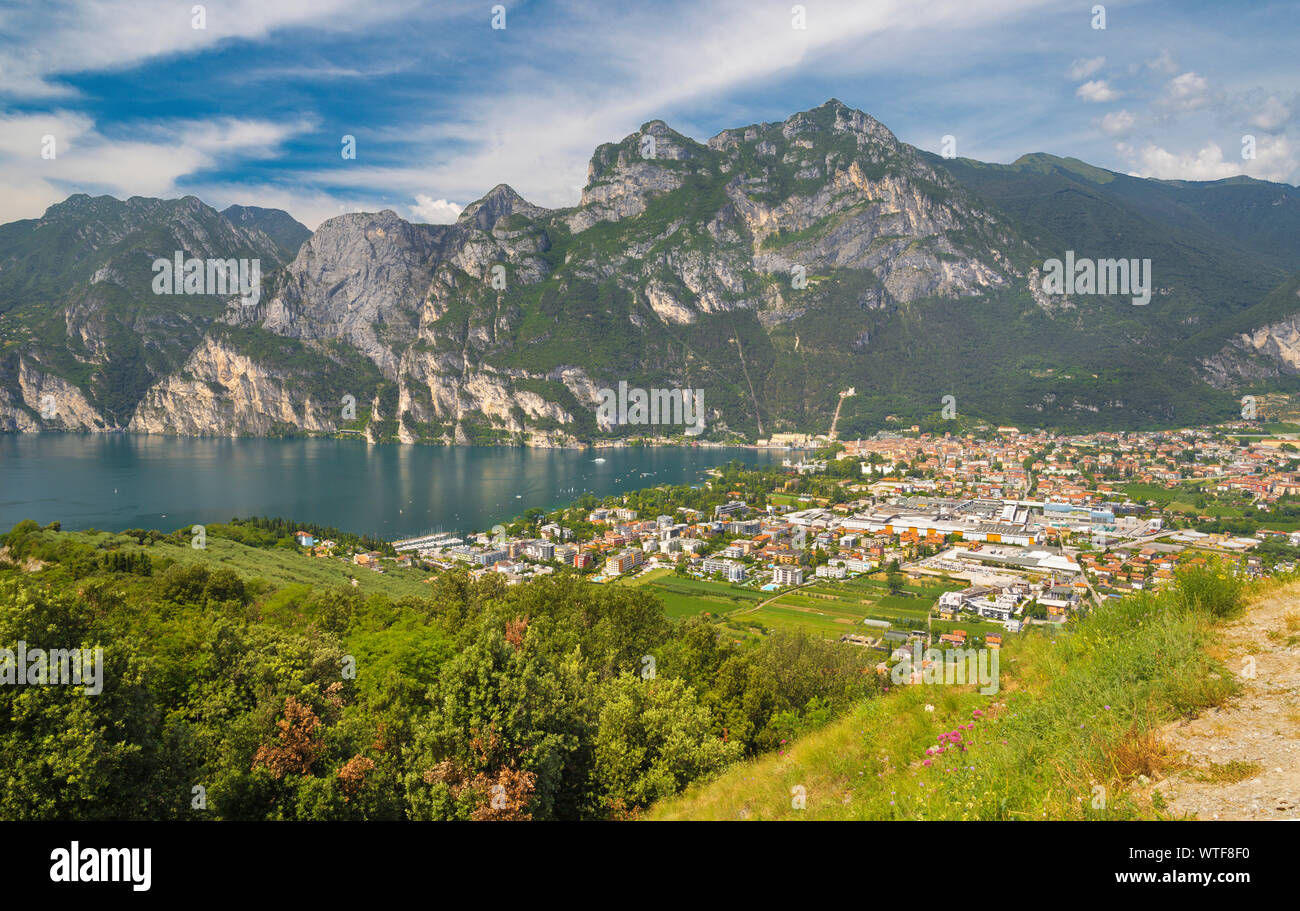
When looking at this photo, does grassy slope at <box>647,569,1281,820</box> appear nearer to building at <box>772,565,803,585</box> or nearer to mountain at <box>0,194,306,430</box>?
building at <box>772,565,803,585</box>

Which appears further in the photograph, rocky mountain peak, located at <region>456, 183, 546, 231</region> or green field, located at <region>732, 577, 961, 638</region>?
rocky mountain peak, located at <region>456, 183, 546, 231</region>

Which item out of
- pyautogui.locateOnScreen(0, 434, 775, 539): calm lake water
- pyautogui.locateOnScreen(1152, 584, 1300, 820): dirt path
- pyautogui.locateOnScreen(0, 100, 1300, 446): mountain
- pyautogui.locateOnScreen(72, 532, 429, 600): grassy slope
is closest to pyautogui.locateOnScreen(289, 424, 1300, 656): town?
pyautogui.locateOnScreen(72, 532, 429, 600): grassy slope

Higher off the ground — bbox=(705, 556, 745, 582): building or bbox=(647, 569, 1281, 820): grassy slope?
bbox=(647, 569, 1281, 820): grassy slope

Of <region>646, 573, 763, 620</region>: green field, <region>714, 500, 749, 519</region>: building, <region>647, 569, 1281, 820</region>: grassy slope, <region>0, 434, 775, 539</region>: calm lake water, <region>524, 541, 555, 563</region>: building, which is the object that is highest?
<region>647, 569, 1281, 820</region>: grassy slope

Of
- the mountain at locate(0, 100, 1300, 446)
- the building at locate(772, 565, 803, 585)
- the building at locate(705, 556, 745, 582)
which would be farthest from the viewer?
the mountain at locate(0, 100, 1300, 446)

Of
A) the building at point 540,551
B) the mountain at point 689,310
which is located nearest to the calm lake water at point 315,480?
the building at point 540,551

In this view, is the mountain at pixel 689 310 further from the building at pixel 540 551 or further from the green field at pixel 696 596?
the green field at pixel 696 596

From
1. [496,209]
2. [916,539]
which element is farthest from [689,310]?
[916,539]
